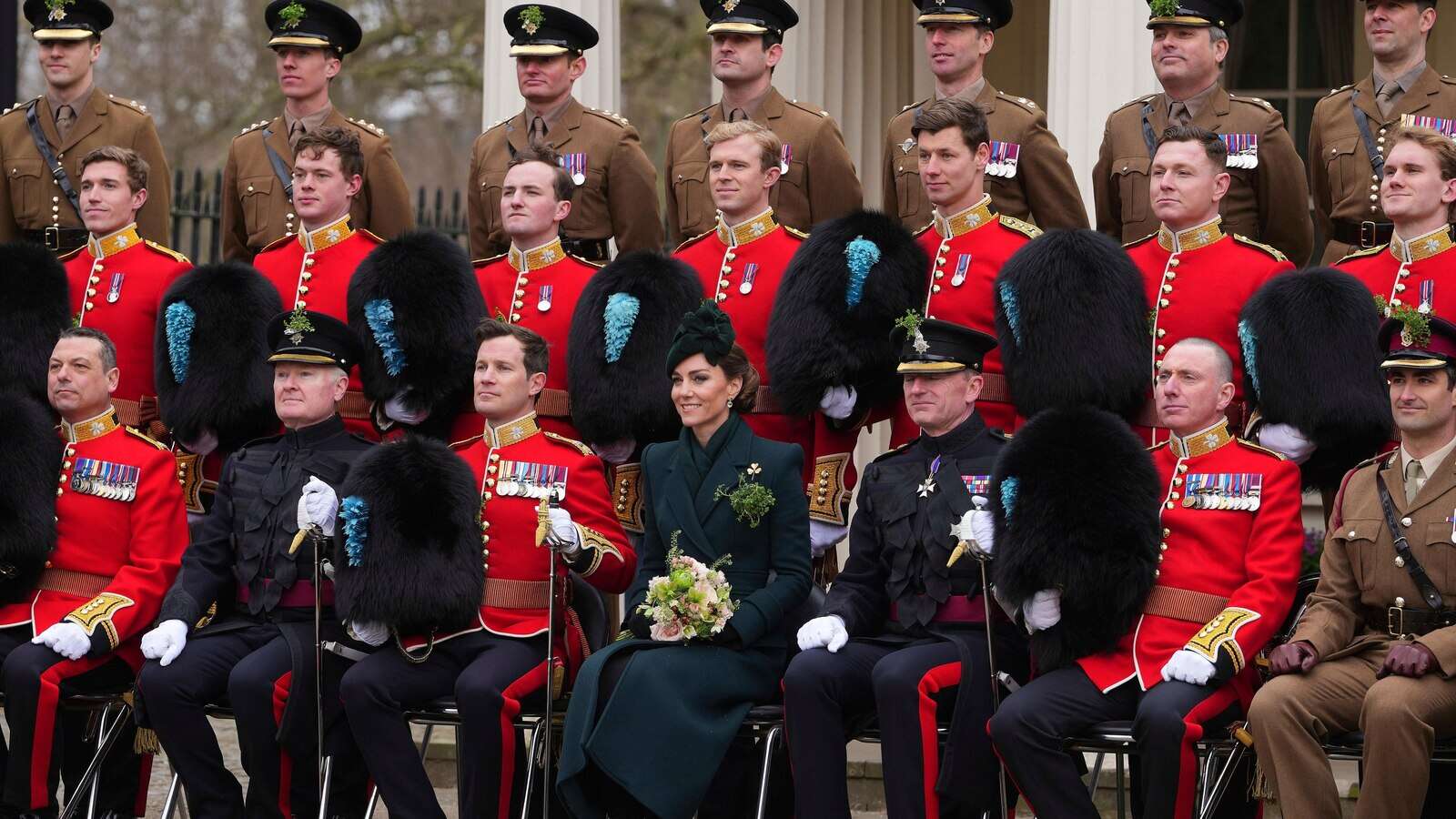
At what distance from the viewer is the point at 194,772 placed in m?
7.20

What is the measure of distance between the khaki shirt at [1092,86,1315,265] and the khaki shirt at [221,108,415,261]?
2.51 metres

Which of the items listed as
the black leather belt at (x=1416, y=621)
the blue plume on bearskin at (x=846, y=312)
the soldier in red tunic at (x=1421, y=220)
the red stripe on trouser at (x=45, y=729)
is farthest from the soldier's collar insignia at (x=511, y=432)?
the black leather belt at (x=1416, y=621)

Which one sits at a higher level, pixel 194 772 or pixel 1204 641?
pixel 1204 641

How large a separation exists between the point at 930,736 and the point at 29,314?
11.6 ft

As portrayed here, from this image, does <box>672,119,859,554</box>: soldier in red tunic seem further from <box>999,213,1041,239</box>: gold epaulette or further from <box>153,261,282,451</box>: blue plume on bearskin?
<box>153,261,282,451</box>: blue plume on bearskin

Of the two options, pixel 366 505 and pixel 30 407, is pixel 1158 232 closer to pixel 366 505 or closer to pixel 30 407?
pixel 366 505

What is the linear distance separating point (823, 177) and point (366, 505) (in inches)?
84.3

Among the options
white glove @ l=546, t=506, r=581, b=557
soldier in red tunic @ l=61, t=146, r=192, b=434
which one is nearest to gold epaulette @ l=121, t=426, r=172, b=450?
soldier in red tunic @ l=61, t=146, r=192, b=434

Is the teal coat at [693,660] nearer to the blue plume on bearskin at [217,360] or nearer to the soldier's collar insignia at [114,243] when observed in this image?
the blue plume on bearskin at [217,360]

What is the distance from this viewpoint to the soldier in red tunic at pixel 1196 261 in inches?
281

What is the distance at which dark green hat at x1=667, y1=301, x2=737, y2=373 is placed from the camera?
7.10 meters

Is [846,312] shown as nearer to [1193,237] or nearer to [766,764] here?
[1193,237]

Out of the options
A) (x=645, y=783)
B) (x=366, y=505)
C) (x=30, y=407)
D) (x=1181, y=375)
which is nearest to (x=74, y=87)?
(x=30, y=407)

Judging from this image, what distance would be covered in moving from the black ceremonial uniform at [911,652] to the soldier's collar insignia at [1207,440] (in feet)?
1.80
